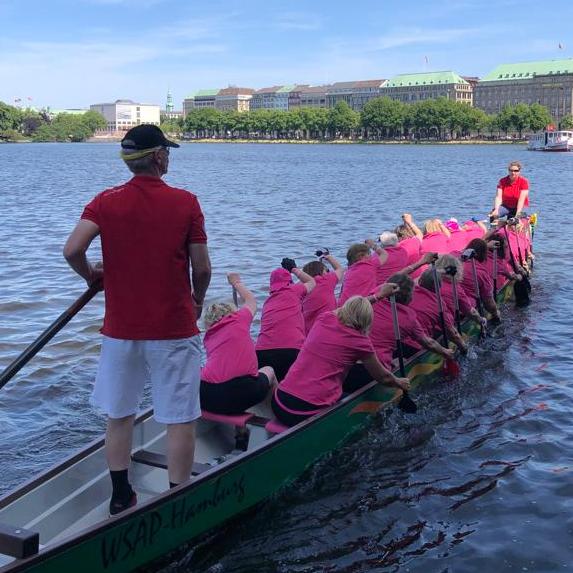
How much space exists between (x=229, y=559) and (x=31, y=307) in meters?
10.5

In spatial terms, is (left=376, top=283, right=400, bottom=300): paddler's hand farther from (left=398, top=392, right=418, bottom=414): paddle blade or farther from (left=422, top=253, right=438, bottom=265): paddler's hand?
(left=422, top=253, right=438, bottom=265): paddler's hand

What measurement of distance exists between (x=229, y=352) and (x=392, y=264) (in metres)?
4.35

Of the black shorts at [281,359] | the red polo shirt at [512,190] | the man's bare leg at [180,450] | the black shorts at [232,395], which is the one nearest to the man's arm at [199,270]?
the man's bare leg at [180,450]

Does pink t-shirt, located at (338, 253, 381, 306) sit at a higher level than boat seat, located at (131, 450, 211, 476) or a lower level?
higher

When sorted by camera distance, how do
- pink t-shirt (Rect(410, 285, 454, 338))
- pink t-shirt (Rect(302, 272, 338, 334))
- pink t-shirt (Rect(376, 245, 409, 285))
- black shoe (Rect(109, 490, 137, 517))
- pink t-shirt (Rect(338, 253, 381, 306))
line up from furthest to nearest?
1. pink t-shirt (Rect(376, 245, 409, 285))
2. pink t-shirt (Rect(410, 285, 454, 338))
3. pink t-shirt (Rect(338, 253, 381, 306))
4. pink t-shirt (Rect(302, 272, 338, 334))
5. black shoe (Rect(109, 490, 137, 517))

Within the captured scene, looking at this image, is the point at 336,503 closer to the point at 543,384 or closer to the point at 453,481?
the point at 453,481

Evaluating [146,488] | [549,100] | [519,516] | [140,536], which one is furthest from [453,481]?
[549,100]

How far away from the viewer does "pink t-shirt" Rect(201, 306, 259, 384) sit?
708cm

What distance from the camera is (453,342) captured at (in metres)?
10.7

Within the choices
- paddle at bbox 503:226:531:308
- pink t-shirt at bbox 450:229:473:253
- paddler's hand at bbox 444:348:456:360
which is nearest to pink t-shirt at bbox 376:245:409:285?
paddler's hand at bbox 444:348:456:360

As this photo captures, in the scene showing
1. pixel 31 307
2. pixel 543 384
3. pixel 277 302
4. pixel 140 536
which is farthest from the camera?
pixel 31 307

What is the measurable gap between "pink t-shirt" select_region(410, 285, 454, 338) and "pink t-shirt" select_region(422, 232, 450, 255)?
8.54ft

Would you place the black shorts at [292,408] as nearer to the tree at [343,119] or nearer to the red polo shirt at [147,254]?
the red polo shirt at [147,254]

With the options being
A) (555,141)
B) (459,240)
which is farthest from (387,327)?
(555,141)
